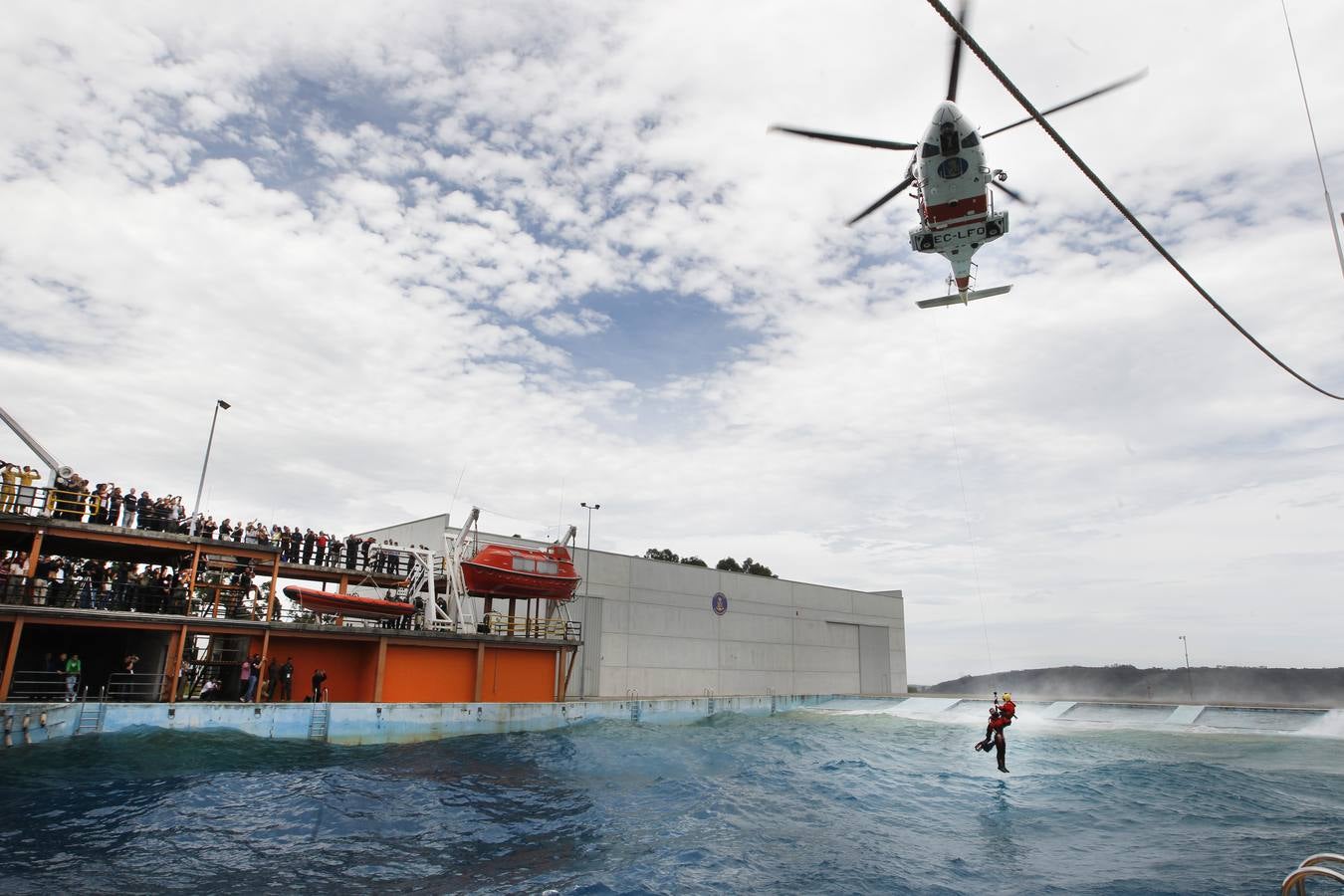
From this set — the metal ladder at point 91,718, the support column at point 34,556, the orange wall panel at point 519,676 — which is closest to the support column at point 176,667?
the metal ladder at point 91,718

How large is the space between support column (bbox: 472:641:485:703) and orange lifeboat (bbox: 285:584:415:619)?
3432 millimetres

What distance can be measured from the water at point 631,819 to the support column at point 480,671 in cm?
403

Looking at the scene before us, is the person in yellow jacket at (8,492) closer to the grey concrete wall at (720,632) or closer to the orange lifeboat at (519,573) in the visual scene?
the orange lifeboat at (519,573)

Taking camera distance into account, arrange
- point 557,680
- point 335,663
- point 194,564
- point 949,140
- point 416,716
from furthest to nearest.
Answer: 1. point 557,680
2. point 335,663
3. point 416,716
4. point 194,564
5. point 949,140

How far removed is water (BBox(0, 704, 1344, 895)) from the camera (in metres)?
13.4

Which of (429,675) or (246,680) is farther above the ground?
(429,675)

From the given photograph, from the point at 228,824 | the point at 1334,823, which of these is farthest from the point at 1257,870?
the point at 228,824

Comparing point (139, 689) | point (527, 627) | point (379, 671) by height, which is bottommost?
point (139, 689)

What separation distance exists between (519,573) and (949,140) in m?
24.6

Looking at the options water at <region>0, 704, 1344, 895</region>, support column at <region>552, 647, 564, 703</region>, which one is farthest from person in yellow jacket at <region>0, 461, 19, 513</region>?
support column at <region>552, 647, 564, 703</region>

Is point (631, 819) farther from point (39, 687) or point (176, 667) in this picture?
point (39, 687)

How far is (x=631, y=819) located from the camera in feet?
58.4

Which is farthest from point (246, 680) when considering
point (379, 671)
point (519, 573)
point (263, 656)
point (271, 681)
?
point (519, 573)

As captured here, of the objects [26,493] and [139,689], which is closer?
[26,493]
